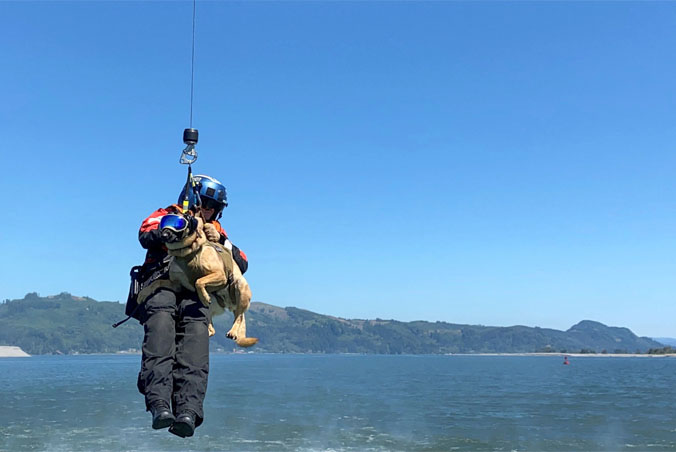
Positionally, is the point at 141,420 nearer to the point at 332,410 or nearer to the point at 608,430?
the point at 332,410

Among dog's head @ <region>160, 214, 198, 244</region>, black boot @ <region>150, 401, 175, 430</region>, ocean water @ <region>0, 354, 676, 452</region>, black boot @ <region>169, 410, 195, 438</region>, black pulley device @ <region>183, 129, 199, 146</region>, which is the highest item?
black pulley device @ <region>183, 129, 199, 146</region>

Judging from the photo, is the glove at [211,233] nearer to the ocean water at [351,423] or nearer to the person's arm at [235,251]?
the person's arm at [235,251]

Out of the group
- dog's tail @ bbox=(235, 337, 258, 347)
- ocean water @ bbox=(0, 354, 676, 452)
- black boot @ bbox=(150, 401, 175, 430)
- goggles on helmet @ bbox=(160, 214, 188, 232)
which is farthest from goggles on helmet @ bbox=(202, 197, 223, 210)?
ocean water @ bbox=(0, 354, 676, 452)

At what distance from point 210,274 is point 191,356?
1.70ft

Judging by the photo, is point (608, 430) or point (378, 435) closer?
point (378, 435)

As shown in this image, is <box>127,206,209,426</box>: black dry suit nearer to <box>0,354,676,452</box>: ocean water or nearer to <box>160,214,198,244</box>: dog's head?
<box>160,214,198,244</box>: dog's head

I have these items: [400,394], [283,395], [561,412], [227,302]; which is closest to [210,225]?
[227,302]

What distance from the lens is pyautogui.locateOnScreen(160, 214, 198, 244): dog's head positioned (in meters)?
3.61

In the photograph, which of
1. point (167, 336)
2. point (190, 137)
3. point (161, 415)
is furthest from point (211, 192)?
point (161, 415)

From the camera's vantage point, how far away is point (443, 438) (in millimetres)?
43781

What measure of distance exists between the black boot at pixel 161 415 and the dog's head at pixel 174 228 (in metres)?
0.93

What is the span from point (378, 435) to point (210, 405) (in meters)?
23.4

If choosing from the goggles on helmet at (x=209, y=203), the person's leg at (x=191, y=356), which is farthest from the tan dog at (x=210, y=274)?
the goggles on helmet at (x=209, y=203)

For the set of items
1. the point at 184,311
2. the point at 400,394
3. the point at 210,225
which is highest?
the point at 210,225
